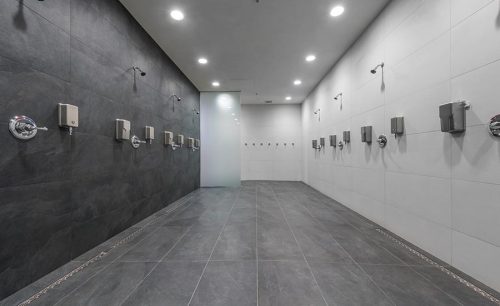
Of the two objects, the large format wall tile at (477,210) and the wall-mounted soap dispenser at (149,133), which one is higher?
the wall-mounted soap dispenser at (149,133)

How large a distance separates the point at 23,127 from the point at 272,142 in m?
7.32

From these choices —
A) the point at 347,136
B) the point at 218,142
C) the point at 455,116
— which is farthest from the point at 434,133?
the point at 218,142

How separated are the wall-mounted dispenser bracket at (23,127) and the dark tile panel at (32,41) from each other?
467 mm

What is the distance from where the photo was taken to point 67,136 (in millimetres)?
1970

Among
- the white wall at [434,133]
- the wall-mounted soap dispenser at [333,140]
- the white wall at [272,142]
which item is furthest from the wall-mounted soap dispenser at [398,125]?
the white wall at [272,142]

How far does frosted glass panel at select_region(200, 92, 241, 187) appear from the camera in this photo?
257 inches

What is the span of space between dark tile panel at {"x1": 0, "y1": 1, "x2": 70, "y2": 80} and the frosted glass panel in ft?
15.1

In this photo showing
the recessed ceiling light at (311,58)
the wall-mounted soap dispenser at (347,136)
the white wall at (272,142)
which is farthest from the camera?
the white wall at (272,142)

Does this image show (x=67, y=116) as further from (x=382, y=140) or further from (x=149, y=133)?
(x=382, y=140)

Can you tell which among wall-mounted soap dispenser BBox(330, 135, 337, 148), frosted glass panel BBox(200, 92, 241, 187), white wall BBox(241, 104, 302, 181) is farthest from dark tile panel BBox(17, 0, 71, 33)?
white wall BBox(241, 104, 302, 181)

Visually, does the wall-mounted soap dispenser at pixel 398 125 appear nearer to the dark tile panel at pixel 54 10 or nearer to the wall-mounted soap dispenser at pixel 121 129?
the wall-mounted soap dispenser at pixel 121 129

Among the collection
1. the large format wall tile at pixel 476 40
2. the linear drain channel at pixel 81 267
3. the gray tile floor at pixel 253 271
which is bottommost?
the gray tile floor at pixel 253 271

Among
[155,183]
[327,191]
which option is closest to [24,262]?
A: [155,183]

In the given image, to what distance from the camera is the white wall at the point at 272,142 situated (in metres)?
8.30
